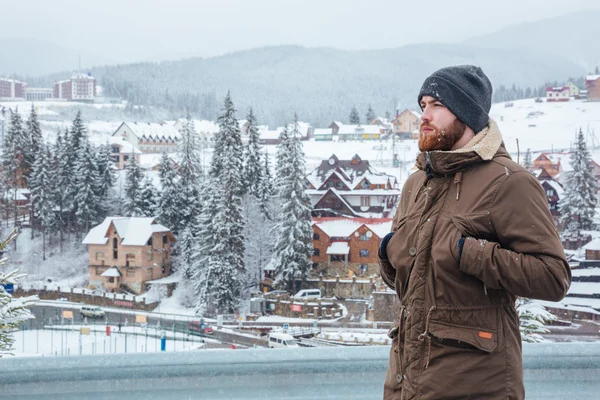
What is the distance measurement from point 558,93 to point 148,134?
20.0m

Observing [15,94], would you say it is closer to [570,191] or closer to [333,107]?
[333,107]

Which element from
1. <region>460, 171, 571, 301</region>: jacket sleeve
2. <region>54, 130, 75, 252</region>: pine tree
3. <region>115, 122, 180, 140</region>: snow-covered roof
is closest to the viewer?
<region>460, 171, 571, 301</region>: jacket sleeve

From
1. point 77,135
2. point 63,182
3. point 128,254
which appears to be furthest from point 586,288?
point 77,135

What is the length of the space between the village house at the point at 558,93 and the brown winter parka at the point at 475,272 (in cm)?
3024

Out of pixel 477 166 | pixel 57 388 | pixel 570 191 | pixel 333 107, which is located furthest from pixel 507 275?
pixel 333 107

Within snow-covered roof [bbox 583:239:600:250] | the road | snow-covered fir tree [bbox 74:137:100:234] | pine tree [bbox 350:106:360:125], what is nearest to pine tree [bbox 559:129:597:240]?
snow-covered roof [bbox 583:239:600:250]

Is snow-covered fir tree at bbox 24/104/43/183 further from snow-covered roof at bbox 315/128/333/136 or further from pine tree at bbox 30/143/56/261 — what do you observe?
snow-covered roof at bbox 315/128/333/136

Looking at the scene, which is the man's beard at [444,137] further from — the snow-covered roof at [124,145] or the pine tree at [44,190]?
the snow-covered roof at [124,145]

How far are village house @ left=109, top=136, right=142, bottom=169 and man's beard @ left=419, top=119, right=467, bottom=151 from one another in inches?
848

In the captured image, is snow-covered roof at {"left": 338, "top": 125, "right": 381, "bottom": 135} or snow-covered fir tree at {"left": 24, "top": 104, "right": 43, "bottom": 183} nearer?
snow-covered fir tree at {"left": 24, "top": 104, "right": 43, "bottom": 183}

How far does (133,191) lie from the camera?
63.0 feet

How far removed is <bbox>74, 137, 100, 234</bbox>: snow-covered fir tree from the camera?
Result: 63.0 ft

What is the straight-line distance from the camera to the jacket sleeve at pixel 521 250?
966 millimetres

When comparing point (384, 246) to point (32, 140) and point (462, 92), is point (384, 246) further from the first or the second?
point (32, 140)
